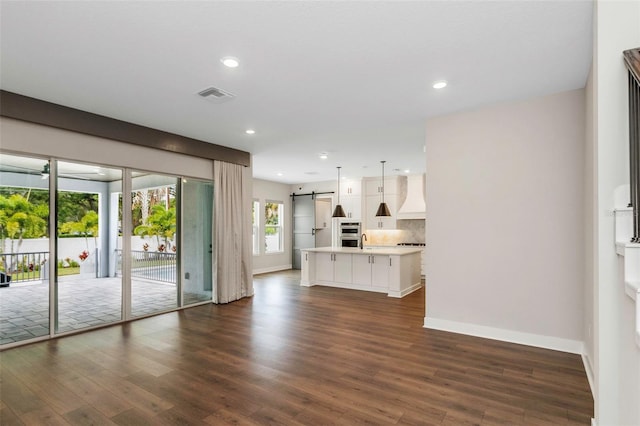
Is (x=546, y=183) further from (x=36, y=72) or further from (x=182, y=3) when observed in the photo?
(x=36, y=72)

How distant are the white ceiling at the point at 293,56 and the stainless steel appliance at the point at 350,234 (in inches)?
209

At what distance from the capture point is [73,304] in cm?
427

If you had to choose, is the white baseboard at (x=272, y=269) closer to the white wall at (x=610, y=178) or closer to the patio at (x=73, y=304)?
the patio at (x=73, y=304)

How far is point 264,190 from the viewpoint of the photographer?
9.77 meters

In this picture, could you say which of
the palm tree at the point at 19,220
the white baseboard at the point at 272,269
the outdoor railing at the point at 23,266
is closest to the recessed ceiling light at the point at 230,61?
the palm tree at the point at 19,220

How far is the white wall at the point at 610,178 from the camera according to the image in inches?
73.2

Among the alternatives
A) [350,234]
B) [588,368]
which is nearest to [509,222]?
[588,368]

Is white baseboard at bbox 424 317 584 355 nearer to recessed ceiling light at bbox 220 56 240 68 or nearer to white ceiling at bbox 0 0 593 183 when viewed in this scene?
white ceiling at bbox 0 0 593 183

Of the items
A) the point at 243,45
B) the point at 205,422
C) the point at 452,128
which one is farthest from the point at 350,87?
the point at 205,422

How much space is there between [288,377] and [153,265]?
327 centimetres

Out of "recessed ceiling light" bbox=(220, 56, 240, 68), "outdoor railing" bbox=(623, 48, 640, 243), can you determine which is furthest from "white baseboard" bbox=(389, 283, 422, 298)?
"recessed ceiling light" bbox=(220, 56, 240, 68)

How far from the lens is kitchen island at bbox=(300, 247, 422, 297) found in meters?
6.41

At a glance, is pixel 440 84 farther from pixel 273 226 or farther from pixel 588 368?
pixel 273 226

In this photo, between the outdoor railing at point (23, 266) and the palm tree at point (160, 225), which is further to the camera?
the palm tree at point (160, 225)
